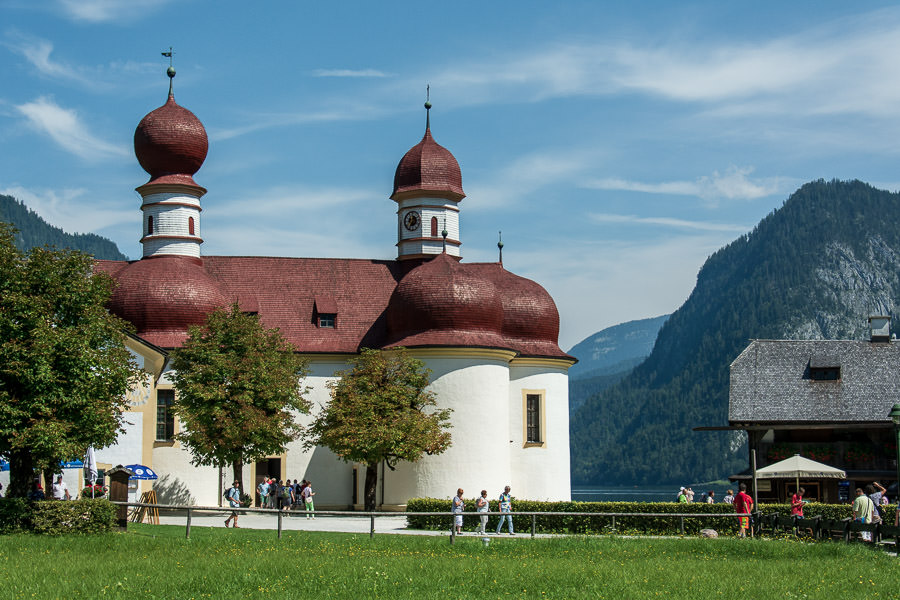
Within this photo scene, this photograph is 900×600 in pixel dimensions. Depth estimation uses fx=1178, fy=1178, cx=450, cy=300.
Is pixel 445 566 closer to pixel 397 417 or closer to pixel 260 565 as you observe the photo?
pixel 260 565

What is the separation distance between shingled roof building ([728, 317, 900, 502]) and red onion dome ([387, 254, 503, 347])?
10999mm

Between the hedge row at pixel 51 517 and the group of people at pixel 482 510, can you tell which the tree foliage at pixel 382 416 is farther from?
the hedge row at pixel 51 517

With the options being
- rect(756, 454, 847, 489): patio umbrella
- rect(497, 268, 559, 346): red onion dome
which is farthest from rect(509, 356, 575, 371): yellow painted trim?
rect(756, 454, 847, 489): patio umbrella

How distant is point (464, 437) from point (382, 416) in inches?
151

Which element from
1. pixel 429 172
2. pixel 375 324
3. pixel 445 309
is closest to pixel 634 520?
pixel 445 309

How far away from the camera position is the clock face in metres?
55.3

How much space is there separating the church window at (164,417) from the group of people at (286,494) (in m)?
4.17

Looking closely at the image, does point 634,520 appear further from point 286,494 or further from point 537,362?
point 537,362

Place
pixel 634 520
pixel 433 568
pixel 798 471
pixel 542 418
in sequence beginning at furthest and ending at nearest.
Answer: pixel 542 418 → pixel 798 471 → pixel 634 520 → pixel 433 568

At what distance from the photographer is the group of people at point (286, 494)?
43438mm

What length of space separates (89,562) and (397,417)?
2235cm

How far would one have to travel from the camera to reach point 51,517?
1061 inches

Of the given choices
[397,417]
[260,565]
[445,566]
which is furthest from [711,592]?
[397,417]

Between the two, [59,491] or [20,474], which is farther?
[59,491]
